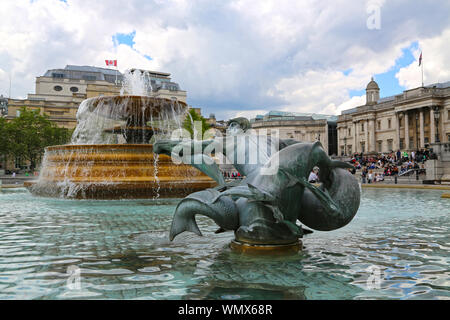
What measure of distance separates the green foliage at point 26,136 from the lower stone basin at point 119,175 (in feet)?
119

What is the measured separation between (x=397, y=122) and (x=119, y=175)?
6316 centimetres

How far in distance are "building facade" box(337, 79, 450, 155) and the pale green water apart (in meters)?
53.7

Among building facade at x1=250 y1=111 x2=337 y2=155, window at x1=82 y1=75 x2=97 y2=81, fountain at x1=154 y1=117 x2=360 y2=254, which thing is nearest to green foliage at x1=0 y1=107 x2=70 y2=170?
window at x1=82 y1=75 x2=97 y2=81

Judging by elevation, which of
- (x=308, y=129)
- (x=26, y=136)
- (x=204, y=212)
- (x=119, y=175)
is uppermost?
(x=308, y=129)

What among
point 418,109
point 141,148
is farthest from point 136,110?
A: point 418,109

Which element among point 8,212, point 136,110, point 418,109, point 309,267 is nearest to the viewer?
Answer: point 309,267

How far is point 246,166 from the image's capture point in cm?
462

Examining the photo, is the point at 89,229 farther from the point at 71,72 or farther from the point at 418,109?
the point at 71,72

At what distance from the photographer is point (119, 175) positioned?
37.4ft

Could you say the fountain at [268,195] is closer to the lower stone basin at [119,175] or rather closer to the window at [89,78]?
the lower stone basin at [119,175]

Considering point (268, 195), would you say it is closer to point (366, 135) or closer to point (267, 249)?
point (267, 249)

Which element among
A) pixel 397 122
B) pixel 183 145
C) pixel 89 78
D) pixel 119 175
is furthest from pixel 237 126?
pixel 89 78
